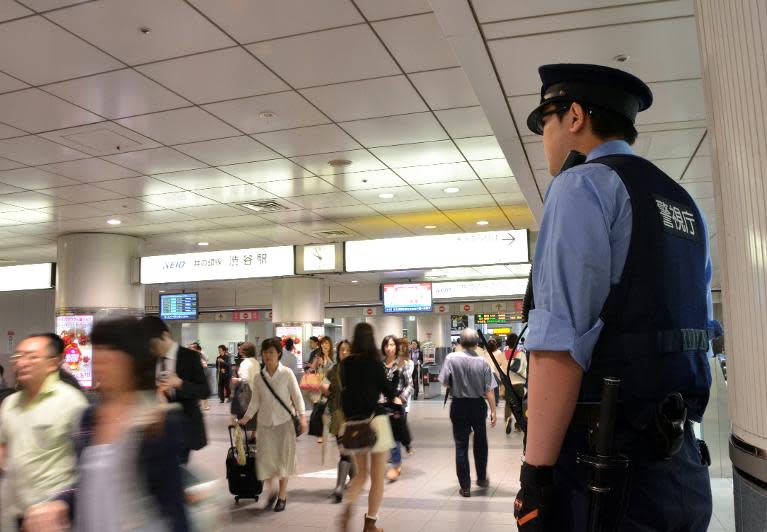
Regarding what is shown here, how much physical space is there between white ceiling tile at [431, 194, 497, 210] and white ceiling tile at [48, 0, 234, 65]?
5.63m

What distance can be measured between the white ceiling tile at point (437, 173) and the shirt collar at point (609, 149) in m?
6.62

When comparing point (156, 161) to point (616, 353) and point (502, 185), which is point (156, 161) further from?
point (616, 353)

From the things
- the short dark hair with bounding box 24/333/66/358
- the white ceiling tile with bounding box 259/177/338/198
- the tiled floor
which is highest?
the white ceiling tile with bounding box 259/177/338/198

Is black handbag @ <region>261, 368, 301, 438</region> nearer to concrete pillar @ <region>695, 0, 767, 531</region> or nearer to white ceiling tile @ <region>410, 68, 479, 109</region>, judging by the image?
white ceiling tile @ <region>410, 68, 479, 109</region>

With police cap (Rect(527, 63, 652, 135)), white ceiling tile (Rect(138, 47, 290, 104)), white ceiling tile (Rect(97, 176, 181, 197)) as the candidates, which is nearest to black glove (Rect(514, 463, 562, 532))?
police cap (Rect(527, 63, 652, 135))

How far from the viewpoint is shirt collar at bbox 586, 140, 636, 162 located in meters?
1.41

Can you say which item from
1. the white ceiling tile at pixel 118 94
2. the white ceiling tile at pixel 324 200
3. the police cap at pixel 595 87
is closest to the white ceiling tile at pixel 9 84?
the white ceiling tile at pixel 118 94

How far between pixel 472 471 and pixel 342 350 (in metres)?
2.22

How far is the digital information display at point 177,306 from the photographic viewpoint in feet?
56.9

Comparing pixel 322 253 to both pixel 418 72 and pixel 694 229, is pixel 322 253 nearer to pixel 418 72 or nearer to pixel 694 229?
pixel 418 72

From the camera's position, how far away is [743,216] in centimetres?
148

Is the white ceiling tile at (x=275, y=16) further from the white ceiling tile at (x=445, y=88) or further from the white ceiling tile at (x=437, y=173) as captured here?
the white ceiling tile at (x=437, y=173)

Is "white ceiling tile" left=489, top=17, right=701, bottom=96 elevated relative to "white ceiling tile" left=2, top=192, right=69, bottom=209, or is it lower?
lower

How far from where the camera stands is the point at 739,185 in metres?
1.49
